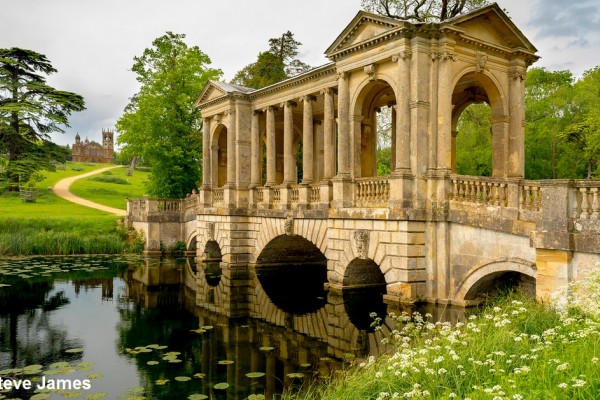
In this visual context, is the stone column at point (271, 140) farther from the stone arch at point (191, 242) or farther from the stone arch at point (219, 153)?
the stone arch at point (191, 242)

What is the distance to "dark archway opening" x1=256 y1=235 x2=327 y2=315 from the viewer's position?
16.0m

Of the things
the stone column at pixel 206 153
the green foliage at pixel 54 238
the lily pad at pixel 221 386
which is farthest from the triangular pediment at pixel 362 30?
the green foliage at pixel 54 238

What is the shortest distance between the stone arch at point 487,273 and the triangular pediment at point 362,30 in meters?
6.75

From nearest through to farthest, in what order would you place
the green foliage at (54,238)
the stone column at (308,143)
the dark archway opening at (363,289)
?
the dark archway opening at (363,289) < the stone column at (308,143) < the green foliage at (54,238)

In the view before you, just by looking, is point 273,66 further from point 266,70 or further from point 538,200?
point 538,200

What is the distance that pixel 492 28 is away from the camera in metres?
15.1

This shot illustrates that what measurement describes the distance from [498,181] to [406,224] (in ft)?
8.94

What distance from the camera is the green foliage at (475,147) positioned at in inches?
1238

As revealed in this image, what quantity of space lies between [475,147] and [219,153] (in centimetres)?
1651

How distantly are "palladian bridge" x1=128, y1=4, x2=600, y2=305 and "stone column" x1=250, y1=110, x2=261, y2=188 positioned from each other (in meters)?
1.08

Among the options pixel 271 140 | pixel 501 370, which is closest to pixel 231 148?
pixel 271 140

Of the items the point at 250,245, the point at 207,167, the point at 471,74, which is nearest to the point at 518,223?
the point at 471,74

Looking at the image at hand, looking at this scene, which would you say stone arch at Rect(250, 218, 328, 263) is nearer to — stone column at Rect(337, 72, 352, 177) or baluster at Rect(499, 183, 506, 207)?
stone column at Rect(337, 72, 352, 177)

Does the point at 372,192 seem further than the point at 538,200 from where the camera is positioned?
Yes
